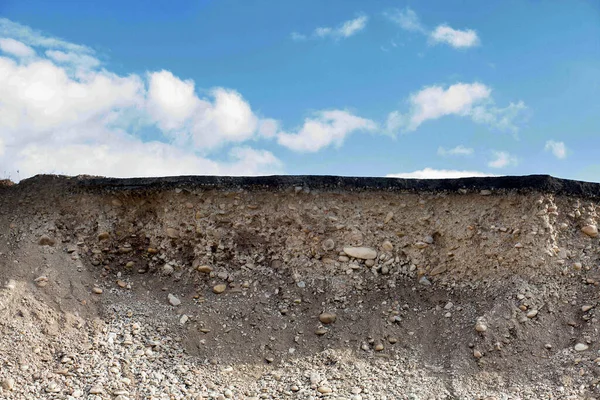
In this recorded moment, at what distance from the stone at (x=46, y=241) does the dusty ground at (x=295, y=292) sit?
0.05 feet

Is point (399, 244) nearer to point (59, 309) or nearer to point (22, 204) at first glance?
point (59, 309)

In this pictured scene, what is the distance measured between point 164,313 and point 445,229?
4.05 meters

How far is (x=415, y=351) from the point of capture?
701cm

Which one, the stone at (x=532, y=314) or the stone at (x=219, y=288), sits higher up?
the stone at (x=219, y=288)

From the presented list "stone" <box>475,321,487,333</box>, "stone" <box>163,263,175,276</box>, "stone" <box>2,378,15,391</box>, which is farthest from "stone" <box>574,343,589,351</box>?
"stone" <box>2,378,15,391</box>

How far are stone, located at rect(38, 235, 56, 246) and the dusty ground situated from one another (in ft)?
0.05

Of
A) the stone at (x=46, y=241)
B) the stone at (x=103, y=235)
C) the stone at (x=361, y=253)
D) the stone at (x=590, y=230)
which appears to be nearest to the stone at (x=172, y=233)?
the stone at (x=103, y=235)

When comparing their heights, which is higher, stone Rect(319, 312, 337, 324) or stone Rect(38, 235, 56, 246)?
stone Rect(38, 235, 56, 246)

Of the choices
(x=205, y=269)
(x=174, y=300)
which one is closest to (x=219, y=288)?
(x=205, y=269)

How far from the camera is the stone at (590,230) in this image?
799 cm

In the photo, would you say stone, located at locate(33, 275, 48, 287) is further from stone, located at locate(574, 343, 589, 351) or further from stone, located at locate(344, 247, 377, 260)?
stone, located at locate(574, 343, 589, 351)

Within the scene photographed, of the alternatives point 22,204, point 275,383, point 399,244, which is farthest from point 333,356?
point 22,204

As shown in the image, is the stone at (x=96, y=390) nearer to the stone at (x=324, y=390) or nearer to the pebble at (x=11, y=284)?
the pebble at (x=11, y=284)

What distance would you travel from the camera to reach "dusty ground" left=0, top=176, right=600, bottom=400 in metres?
6.51
